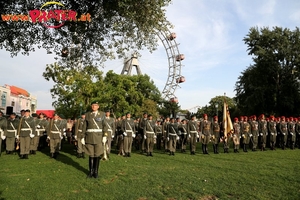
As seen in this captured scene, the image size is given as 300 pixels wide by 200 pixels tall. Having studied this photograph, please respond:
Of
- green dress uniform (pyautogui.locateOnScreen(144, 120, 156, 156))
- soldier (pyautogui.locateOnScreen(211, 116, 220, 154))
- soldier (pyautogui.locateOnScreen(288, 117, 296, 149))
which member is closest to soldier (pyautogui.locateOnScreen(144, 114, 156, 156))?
green dress uniform (pyautogui.locateOnScreen(144, 120, 156, 156))

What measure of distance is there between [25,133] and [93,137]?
5.56 meters

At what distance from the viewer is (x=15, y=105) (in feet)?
196

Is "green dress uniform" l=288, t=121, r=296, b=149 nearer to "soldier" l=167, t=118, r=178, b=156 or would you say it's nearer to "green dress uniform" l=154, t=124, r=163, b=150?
"soldier" l=167, t=118, r=178, b=156

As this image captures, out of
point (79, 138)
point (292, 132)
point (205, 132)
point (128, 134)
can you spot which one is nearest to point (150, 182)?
point (128, 134)

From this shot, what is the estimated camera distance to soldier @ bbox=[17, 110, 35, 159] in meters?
11.9

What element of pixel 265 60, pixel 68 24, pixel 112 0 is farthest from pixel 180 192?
pixel 265 60

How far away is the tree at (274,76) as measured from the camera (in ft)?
100

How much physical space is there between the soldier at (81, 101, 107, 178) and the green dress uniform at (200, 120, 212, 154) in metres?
7.60

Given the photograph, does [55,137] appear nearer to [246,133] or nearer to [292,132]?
[246,133]

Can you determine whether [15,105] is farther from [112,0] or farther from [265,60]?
[112,0]

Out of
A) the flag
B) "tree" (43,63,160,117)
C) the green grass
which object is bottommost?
the green grass

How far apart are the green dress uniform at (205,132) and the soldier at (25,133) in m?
8.60

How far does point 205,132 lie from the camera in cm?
1487

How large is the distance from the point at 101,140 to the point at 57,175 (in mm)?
1613
